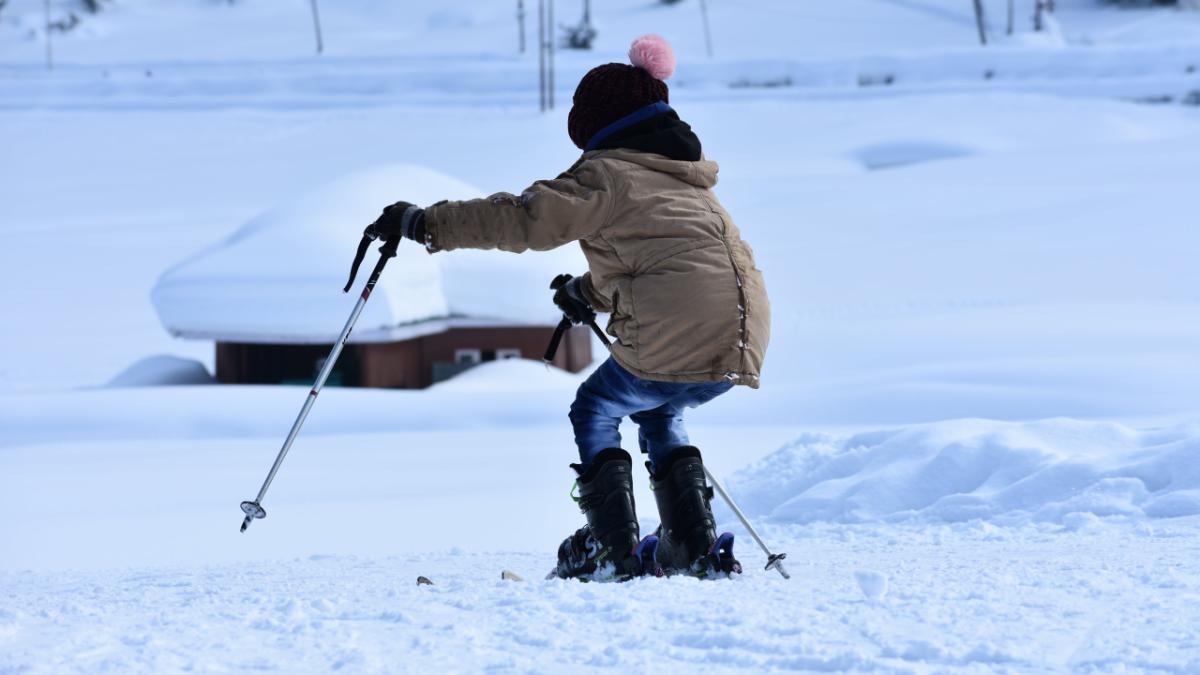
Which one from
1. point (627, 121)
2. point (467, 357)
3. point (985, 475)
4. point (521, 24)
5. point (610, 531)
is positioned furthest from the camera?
point (521, 24)

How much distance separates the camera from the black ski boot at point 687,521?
3820 mm

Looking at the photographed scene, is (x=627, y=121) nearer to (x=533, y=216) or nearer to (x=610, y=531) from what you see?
(x=533, y=216)

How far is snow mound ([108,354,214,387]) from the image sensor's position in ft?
43.2

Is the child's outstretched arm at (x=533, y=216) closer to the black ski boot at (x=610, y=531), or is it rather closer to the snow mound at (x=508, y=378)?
the black ski boot at (x=610, y=531)

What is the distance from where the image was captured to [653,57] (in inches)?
152

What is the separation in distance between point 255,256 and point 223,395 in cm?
244

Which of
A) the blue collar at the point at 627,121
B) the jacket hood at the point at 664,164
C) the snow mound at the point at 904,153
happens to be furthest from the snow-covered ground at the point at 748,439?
the blue collar at the point at 627,121

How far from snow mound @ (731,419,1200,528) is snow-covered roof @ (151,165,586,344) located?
6412 millimetres

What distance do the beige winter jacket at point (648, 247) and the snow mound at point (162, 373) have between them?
10.2 metres

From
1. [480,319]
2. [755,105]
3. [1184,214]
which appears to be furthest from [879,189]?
[480,319]

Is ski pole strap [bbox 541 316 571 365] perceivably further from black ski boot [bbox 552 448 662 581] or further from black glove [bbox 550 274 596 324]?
black ski boot [bbox 552 448 662 581]

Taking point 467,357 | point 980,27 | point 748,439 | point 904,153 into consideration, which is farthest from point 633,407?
point 980,27

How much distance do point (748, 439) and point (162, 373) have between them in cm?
671

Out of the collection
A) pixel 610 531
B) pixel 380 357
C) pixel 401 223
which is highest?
pixel 401 223
